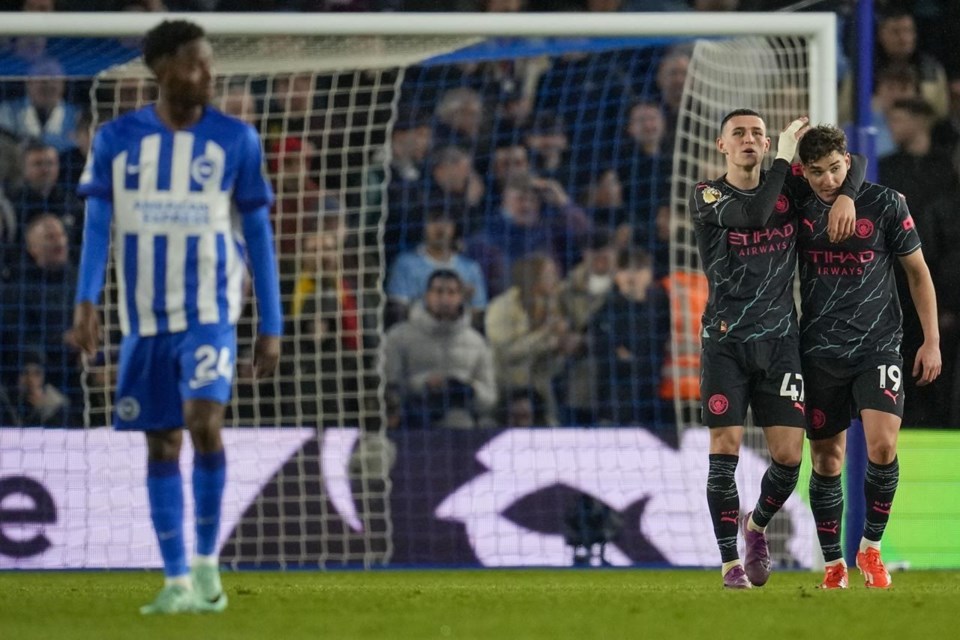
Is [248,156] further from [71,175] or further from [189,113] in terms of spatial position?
[71,175]

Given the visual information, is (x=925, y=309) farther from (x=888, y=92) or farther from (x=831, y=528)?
(x=888, y=92)

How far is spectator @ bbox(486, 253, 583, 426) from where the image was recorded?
35.0 feet

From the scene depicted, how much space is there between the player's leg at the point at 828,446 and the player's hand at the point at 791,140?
0.87m

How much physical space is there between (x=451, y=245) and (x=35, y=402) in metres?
2.74

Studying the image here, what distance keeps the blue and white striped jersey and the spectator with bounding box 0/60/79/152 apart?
5208mm

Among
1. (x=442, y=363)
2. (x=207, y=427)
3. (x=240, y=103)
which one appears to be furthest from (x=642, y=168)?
(x=207, y=427)

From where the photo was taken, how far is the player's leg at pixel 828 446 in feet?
22.8

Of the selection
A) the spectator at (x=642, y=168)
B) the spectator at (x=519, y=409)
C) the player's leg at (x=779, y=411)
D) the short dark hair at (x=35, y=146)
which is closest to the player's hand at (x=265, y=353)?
the player's leg at (x=779, y=411)

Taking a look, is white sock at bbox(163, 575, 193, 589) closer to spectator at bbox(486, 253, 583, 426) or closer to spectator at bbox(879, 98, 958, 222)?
spectator at bbox(486, 253, 583, 426)

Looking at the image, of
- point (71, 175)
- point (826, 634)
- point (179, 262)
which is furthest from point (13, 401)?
point (826, 634)

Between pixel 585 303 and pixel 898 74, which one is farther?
pixel 898 74

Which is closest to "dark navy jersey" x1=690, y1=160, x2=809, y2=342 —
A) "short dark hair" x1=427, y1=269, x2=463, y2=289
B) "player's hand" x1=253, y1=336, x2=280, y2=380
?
"player's hand" x1=253, y1=336, x2=280, y2=380

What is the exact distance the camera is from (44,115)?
34.5ft

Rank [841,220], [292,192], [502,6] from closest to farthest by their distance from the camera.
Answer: [841,220] → [292,192] → [502,6]
